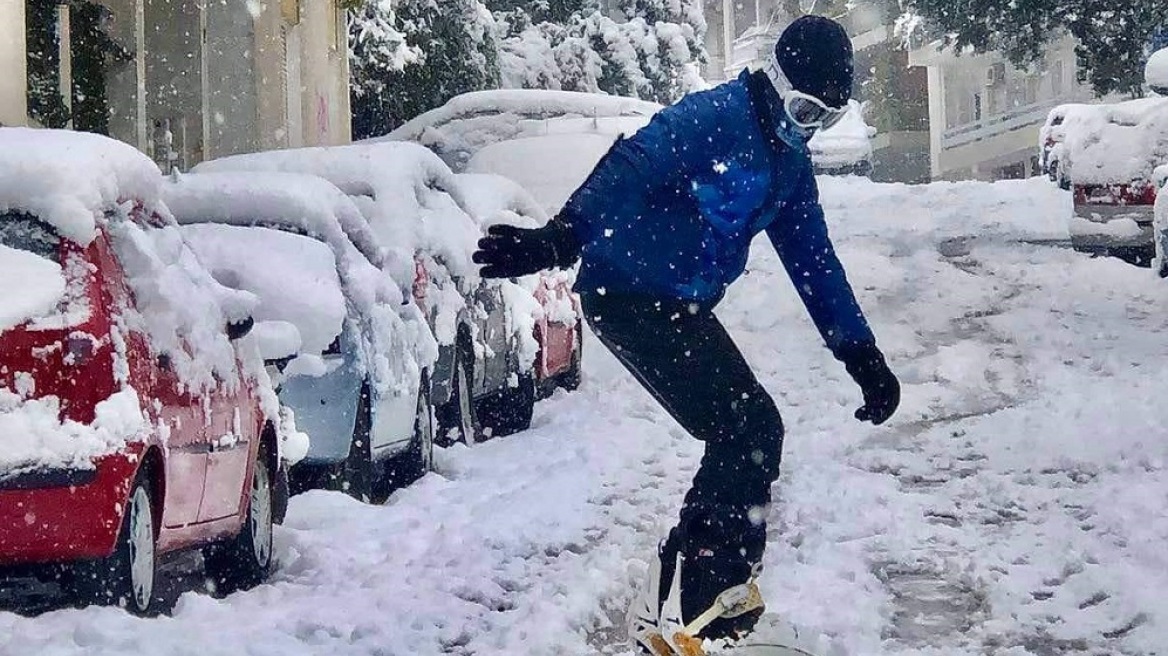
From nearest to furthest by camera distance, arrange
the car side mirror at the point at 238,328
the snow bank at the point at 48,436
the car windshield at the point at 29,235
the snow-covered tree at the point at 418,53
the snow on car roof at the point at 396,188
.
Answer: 1. the snow bank at the point at 48,436
2. the car windshield at the point at 29,235
3. the car side mirror at the point at 238,328
4. the snow on car roof at the point at 396,188
5. the snow-covered tree at the point at 418,53

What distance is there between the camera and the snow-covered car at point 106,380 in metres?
5.48

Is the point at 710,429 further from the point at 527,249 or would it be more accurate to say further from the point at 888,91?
the point at 888,91

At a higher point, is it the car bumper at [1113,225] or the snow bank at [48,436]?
the snow bank at [48,436]

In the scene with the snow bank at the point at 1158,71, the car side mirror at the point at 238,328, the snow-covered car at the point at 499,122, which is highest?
the car side mirror at the point at 238,328

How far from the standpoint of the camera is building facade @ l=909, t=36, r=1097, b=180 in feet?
177

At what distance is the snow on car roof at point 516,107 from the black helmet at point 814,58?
17.5 m

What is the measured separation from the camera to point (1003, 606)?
636 centimetres

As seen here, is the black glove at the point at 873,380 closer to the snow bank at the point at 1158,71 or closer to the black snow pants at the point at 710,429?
the black snow pants at the point at 710,429

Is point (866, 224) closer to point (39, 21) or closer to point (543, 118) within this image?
point (543, 118)

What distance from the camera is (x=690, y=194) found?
4570mm

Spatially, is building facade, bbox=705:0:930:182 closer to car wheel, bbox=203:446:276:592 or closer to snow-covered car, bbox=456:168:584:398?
snow-covered car, bbox=456:168:584:398

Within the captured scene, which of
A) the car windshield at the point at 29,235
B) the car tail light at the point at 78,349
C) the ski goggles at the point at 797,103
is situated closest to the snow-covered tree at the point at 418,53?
the car windshield at the point at 29,235

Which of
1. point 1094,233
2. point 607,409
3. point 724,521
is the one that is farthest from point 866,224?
point 724,521

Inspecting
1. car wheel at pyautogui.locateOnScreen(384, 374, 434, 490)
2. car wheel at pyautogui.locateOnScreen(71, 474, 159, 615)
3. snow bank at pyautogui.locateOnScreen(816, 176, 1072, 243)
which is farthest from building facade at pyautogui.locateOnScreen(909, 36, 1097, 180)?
car wheel at pyautogui.locateOnScreen(71, 474, 159, 615)
